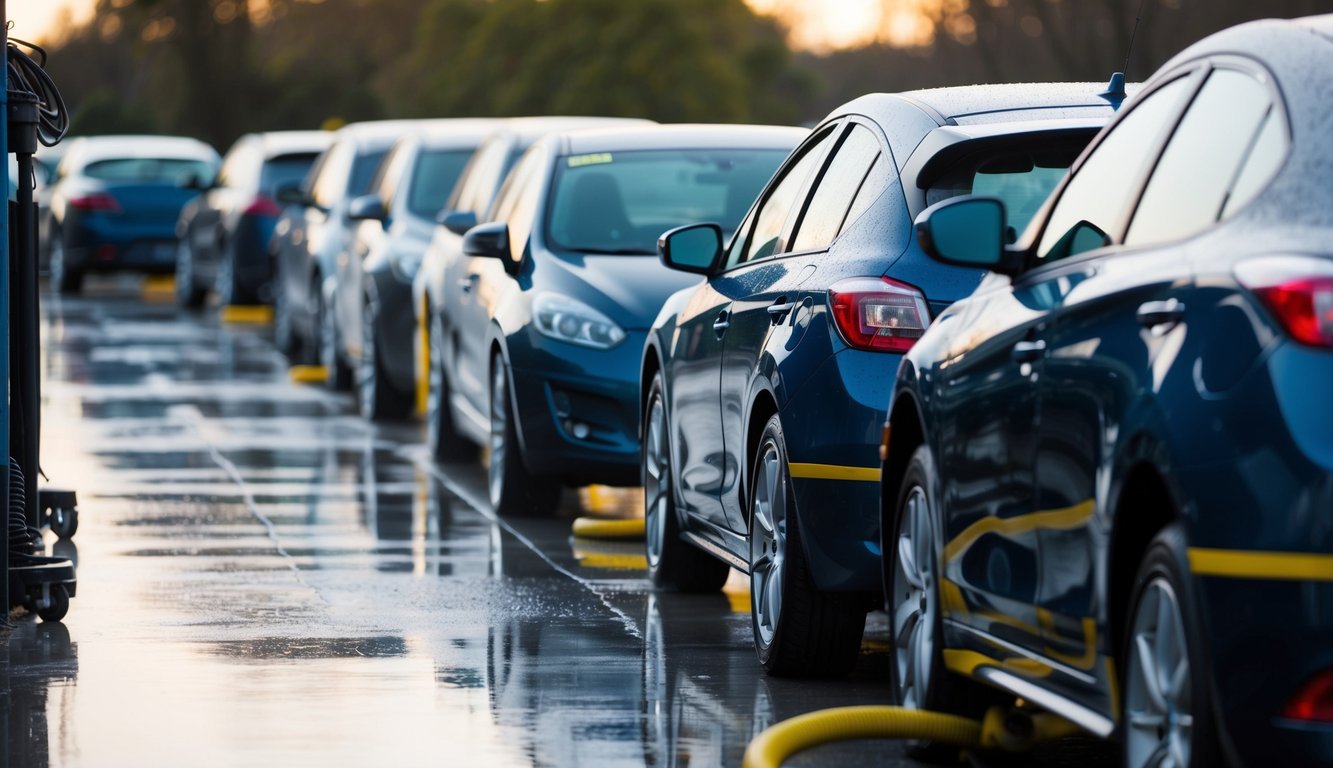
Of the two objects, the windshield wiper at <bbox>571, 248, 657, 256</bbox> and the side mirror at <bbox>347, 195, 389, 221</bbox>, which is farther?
the side mirror at <bbox>347, 195, 389, 221</bbox>

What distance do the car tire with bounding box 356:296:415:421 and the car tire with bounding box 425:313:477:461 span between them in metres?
1.80

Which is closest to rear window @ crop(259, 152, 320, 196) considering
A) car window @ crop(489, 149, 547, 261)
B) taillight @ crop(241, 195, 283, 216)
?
taillight @ crop(241, 195, 283, 216)

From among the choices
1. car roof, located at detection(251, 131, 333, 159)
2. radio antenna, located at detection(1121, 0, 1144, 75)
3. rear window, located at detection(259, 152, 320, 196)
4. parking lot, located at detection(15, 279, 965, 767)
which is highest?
car roof, located at detection(251, 131, 333, 159)

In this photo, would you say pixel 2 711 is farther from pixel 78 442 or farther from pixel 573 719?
pixel 78 442

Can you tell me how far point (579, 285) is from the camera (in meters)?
11.6

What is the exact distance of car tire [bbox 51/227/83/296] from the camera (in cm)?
3266

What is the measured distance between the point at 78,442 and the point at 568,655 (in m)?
7.96

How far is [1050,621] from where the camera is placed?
5363mm

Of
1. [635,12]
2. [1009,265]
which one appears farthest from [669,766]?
[635,12]

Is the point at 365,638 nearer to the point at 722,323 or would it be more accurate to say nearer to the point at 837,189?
the point at 722,323

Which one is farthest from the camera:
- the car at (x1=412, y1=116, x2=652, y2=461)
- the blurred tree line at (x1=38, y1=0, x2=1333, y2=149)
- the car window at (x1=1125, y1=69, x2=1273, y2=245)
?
the blurred tree line at (x1=38, y1=0, x2=1333, y2=149)

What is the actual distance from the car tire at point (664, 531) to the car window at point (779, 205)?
789 mm

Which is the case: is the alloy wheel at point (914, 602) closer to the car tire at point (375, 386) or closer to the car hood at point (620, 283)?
the car hood at point (620, 283)

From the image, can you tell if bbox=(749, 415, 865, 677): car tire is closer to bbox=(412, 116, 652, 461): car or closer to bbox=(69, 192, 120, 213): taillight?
bbox=(412, 116, 652, 461): car
